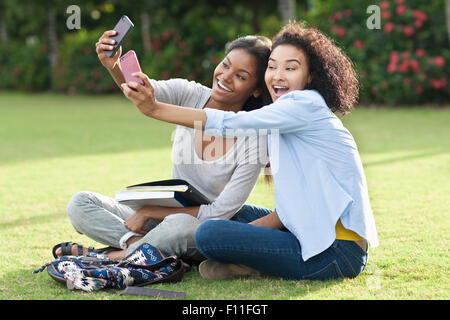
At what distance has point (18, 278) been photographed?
4004 mm

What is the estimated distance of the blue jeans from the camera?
3646mm

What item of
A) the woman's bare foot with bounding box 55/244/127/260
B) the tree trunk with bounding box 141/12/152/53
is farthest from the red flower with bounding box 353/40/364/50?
the woman's bare foot with bounding box 55/244/127/260

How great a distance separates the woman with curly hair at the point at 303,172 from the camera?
352cm

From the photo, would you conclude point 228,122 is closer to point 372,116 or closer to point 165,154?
point 165,154

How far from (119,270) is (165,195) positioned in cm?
53

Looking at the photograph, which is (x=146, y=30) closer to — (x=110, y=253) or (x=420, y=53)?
(x=420, y=53)

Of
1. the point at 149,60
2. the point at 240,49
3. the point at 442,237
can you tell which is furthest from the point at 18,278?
the point at 149,60

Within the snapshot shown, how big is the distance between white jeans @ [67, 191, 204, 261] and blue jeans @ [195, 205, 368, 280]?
0.35m

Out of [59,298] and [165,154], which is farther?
[165,154]

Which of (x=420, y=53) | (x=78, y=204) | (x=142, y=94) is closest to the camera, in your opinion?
(x=142, y=94)

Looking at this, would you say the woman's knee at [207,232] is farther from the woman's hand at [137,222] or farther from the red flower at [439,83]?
the red flower at [439,83]

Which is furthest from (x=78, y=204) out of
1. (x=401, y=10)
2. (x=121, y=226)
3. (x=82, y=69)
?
(x=82, y=69)

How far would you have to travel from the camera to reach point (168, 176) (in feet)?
25.4
